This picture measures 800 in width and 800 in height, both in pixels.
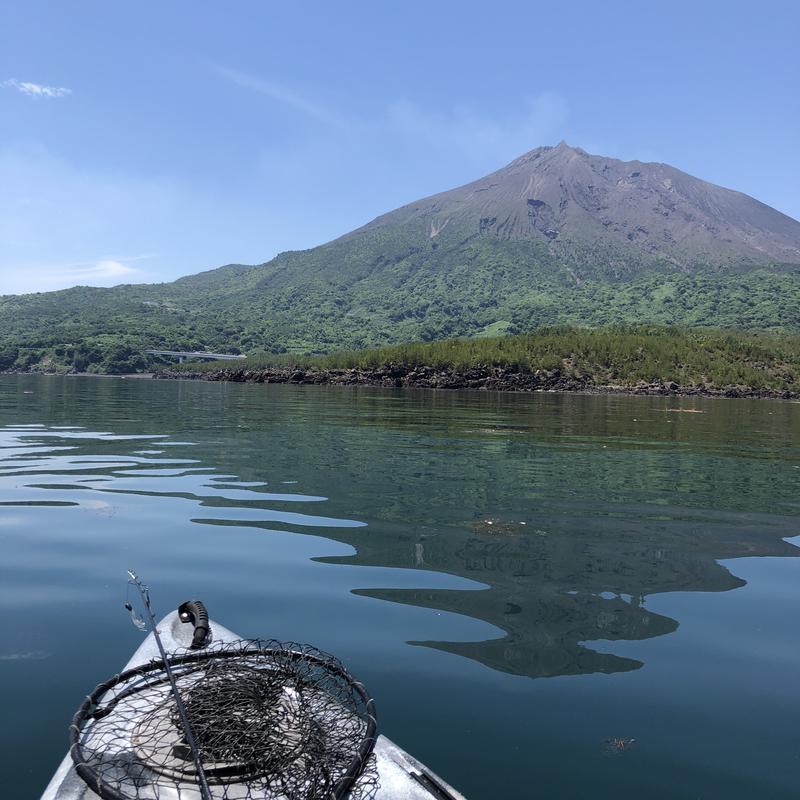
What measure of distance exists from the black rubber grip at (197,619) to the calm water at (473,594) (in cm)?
95

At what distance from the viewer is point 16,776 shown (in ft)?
18.1

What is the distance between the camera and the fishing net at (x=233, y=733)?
4621 mm

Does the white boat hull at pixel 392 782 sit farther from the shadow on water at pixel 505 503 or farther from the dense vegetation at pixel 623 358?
the dense vegetation at pixel 623 358

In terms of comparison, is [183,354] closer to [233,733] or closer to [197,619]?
[197,619]

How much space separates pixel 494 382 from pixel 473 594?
91181mm

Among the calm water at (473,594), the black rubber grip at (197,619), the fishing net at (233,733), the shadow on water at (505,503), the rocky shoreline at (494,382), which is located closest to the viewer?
the fishing net at (233,733)

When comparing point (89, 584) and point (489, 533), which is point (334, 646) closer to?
point (89, 584)

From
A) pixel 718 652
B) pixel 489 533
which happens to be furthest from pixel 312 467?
pixel 718 652

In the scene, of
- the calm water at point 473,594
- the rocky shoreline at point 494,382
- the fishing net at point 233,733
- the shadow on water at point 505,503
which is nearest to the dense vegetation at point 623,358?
the rocky shoreline at point 494,382

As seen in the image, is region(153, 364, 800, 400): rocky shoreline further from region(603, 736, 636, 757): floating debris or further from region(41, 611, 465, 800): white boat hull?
region(41, 611, 465, 800): white boat hull

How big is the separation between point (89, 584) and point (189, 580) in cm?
141

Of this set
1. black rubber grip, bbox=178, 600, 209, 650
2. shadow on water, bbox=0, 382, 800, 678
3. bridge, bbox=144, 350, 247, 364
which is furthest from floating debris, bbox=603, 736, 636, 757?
bridge, bbox=144, 350, 247, 364

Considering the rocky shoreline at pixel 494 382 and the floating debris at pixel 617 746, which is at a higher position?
the rocky shoreline at pixel 494 382

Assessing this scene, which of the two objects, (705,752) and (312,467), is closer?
(705,752)
